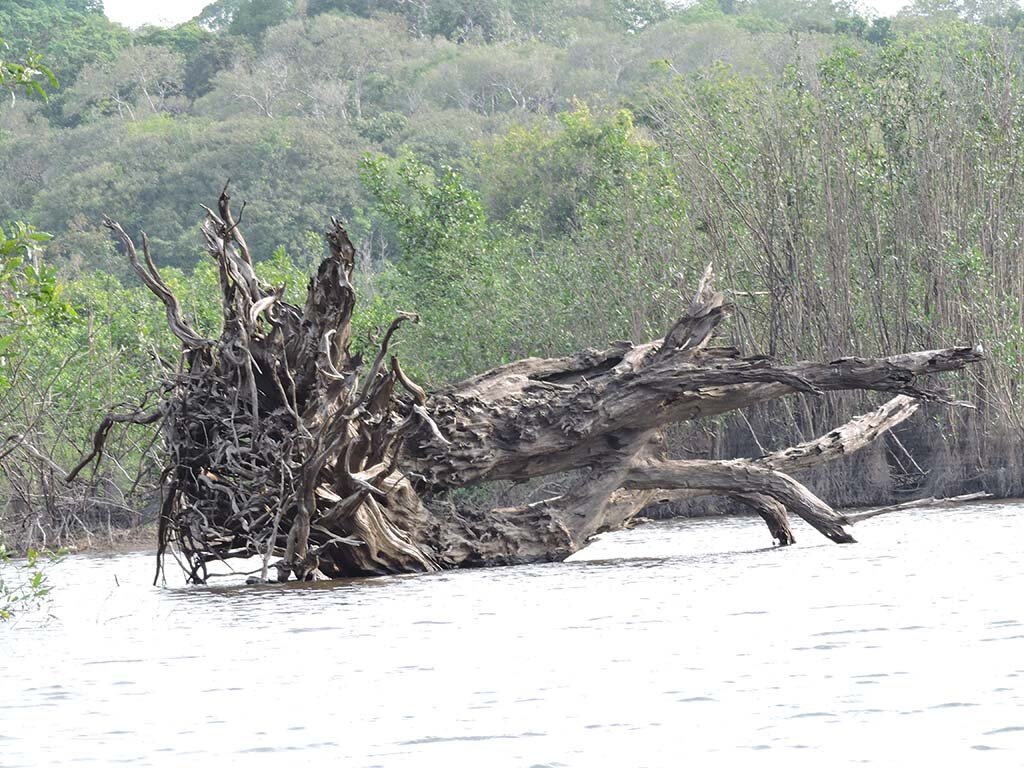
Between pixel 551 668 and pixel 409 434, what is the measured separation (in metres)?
5.31

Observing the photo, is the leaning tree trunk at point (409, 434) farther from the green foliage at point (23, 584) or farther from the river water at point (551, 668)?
the green foliage at point (23, 584)

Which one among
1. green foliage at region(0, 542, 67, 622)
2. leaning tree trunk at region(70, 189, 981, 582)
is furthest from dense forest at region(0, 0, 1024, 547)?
leaning tree trunk at region(70, 189, 981, 582)

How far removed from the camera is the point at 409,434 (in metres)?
14.8

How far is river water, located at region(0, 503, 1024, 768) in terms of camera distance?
300 inches

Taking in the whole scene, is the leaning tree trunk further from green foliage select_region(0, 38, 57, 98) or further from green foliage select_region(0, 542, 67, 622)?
green foliage select_region(0, 38, 57, 98)

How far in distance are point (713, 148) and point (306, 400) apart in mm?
11514

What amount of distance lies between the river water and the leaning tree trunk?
20.0 inches

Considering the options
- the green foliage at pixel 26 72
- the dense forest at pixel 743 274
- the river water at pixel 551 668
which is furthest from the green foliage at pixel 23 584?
the green foliage at pixel 26 72

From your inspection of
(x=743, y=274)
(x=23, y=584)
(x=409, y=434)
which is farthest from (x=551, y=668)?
(x=743, y=274)

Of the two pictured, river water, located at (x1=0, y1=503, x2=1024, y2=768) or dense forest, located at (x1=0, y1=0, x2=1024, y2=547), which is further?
dense forest, located at (x1=0, y1=0, x2=1024, y2=547)

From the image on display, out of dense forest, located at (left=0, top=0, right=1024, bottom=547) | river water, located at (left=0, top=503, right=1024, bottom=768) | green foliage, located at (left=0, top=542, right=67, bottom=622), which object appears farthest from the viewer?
dense forest, located at (left=0, top=0, right=1024, bottom=547)

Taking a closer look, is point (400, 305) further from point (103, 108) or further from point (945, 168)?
point (103, 108)

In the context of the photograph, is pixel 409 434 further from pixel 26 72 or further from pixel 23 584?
pixel 26 72

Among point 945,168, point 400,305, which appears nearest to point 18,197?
point 400,305
